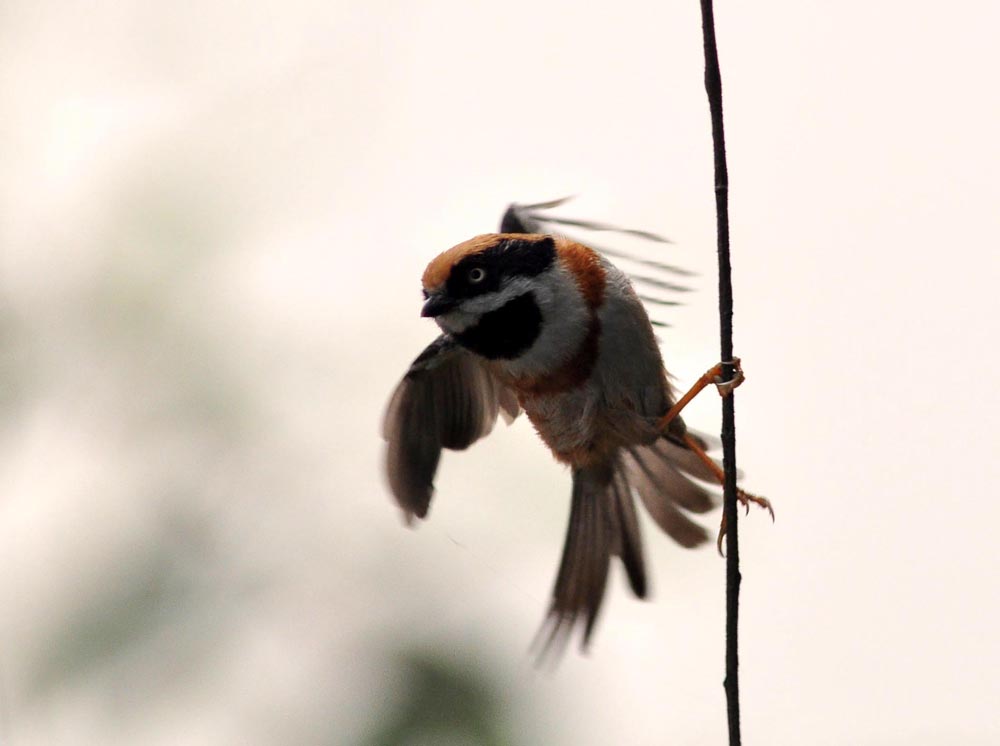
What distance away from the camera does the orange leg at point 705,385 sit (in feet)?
6.74

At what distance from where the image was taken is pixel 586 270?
260cm

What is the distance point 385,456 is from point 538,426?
382 mm

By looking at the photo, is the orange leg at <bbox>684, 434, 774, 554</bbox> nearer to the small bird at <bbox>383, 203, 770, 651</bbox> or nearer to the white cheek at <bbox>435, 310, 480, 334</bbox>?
the small bird at <bbox>383, 203, 770, 651</bbox>

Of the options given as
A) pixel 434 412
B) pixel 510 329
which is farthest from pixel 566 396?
pixel 434 412

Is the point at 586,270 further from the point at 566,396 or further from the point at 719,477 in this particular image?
the point at 719,477

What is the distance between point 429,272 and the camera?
2.53m

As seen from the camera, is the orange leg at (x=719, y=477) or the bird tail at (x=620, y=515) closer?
the orange leg at (x=719, y=477)

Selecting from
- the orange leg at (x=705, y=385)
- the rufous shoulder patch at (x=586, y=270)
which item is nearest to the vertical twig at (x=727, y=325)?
the orange leg at (x=705, y=385)

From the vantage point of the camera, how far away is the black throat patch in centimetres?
257

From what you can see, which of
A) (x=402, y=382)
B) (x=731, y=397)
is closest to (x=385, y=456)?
(x=402, y=382)

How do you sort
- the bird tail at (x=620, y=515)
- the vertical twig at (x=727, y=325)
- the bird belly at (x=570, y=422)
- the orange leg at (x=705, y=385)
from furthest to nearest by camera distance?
1. the bird tail at (x=620, y=515)
2. the bird belly at (x=570, y=422)
3. the orange leg at (x=705, y=385)
4. the vertical twig at (x=727, y=325)

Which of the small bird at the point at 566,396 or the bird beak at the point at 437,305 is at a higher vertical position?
the bird beak at the point at 437,305

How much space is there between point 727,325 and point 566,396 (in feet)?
3.47

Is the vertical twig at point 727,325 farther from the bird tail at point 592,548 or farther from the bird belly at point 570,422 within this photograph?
the bird tail at point 592,548
